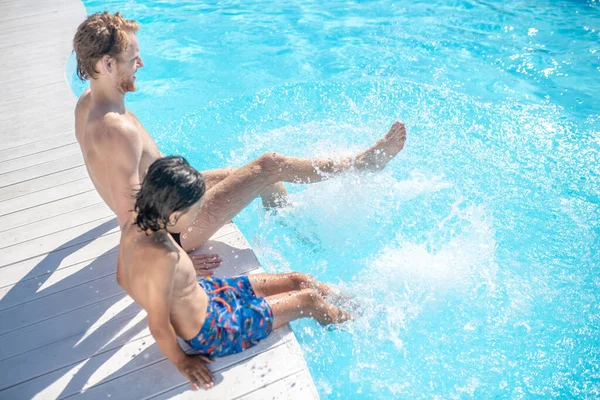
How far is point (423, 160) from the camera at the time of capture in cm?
472

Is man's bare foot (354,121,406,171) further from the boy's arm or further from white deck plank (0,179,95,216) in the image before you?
white deck plank (0,179,95,216)

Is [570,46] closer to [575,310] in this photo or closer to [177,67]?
[575,310]

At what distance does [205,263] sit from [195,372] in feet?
2.58

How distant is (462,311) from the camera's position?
11.3 ft

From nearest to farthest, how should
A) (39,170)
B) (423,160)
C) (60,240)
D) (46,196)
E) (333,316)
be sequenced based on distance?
(333,316) < (60,240) < (46,196) < (39,170) < (423,160)

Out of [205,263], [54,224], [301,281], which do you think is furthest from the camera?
[54,224]

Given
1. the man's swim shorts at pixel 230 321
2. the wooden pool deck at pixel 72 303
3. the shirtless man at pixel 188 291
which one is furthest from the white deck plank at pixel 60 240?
the man's swim shorts at pixel 230 321

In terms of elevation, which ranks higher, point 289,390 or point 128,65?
point 128,65

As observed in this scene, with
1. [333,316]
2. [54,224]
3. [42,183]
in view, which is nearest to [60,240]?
[54,224]

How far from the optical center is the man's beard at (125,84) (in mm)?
2707

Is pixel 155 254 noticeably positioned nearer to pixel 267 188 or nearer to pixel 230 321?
pixel 230 321

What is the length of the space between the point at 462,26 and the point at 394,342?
535 centimetres

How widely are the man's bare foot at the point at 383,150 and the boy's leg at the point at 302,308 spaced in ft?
3.57

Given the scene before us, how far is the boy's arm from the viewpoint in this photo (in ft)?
7.23
